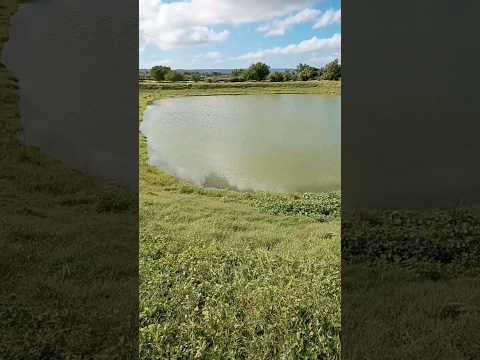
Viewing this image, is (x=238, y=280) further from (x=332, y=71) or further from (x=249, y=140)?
(x=249, y=140)

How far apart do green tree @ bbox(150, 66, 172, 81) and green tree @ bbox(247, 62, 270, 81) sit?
921mm

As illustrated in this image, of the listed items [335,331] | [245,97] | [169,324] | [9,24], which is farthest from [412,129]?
[9,24]

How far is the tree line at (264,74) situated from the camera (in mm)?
4031

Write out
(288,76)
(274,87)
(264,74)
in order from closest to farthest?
1. (264,74)
2. (288,76)
3. (274,87)

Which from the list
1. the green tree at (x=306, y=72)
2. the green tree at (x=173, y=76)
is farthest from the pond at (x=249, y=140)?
the green tree at (x=306, y=72)

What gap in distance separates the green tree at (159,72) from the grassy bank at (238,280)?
1.39 meters

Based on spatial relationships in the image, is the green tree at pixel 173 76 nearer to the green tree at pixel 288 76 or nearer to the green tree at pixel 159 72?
the green tree at pixel 159 72

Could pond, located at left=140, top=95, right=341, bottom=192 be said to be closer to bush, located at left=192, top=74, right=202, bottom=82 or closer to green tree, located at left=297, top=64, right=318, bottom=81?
bush, located at left=192, top=74, right=202, bottom=82

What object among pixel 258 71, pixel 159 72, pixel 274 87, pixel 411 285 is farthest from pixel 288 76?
pixel 411 285

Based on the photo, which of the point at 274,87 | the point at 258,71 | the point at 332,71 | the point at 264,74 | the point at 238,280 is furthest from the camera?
the point at 274,87

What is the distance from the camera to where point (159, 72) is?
4777 millimetres

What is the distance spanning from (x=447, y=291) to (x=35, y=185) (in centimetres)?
345

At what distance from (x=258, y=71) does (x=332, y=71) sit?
2.43 ft

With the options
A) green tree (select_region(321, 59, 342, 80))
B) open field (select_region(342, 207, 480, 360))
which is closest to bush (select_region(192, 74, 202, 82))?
green tree (select_region(321, 59, 342, 80))
